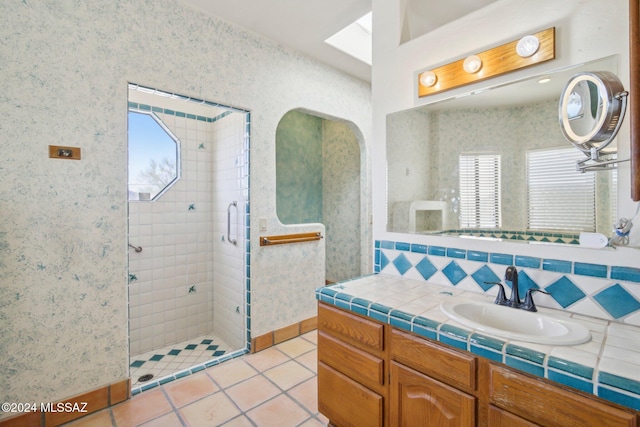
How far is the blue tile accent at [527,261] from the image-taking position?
4.48ft

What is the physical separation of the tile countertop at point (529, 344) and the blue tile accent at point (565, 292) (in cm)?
5

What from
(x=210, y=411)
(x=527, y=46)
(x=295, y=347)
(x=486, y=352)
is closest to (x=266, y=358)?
(x=295, y=347)

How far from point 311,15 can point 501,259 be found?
2151 millimetres

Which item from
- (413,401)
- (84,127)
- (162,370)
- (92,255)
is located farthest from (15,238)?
(413,401)

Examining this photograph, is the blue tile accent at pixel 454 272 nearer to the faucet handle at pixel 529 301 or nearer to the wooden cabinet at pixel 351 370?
the faucet handle at pixel 529 301

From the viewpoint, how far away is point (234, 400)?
75.7 inches

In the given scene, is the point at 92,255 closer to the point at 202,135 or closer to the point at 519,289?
the point at 202,135

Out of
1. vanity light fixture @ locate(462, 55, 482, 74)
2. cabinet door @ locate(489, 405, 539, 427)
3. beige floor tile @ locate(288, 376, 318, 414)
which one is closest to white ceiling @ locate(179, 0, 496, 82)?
vanity light fixture @ locate(462, 55, 482, 74)

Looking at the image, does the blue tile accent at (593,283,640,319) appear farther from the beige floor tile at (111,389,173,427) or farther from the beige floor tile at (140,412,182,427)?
the beige floor tile at (111,389,173,427)

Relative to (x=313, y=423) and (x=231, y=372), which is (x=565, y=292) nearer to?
(x=313, y=423)

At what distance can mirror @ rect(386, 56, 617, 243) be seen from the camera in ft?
4.25

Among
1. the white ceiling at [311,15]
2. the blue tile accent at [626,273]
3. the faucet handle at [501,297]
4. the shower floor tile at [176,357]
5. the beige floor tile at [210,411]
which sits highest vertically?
the white ceiling at [311,15]

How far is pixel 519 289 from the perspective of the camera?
1.41 meters

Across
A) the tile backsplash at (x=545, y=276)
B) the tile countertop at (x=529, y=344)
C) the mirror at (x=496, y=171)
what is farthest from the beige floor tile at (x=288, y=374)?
the mirror at (x=496, y=171)
